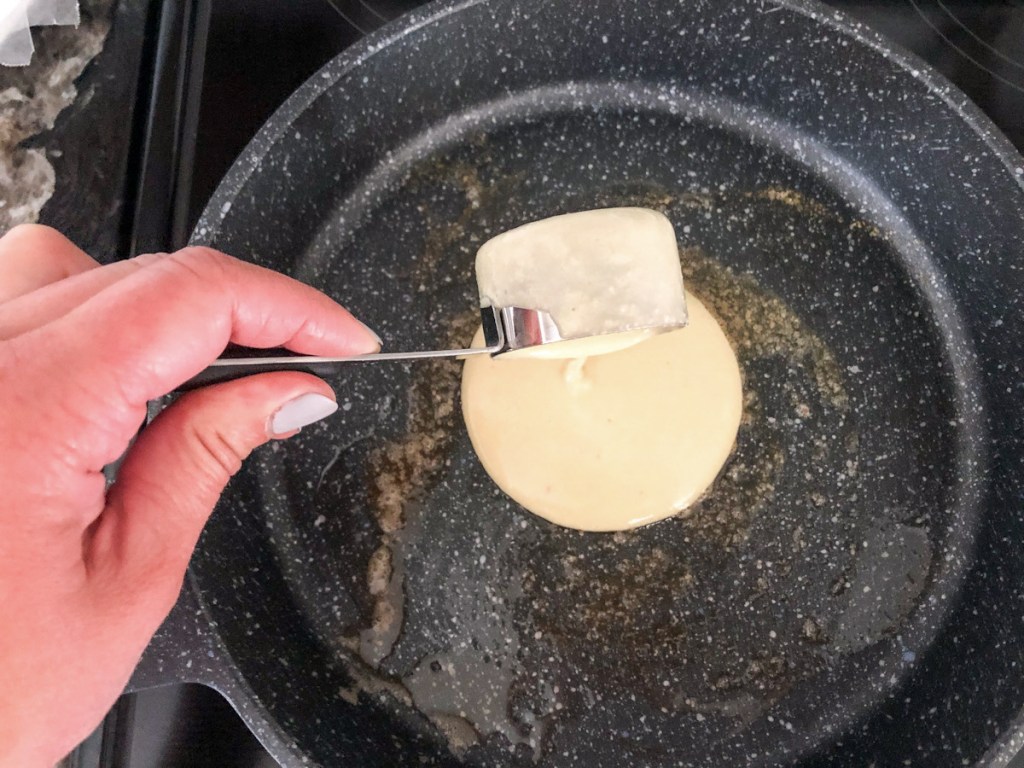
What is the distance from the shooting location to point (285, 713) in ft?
2.12

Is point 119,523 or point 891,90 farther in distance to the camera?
point 891,90

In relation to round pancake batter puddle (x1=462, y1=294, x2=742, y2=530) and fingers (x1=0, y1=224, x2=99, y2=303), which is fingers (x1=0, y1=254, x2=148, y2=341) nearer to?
fingers (x1=0, y1=224, x2=99, y2=303)

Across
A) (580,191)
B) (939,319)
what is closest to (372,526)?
(580,191)

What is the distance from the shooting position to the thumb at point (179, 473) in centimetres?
48

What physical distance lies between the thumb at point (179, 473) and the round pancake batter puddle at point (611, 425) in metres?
0.23

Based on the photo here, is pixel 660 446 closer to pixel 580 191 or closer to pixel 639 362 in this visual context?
pixel 639 362

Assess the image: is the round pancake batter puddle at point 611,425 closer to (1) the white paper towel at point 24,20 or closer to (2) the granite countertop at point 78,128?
(2) the granite countertop at point 78,128

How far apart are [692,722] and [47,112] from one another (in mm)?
864

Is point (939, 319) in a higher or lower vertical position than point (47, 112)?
higher

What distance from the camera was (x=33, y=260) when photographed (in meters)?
0.57

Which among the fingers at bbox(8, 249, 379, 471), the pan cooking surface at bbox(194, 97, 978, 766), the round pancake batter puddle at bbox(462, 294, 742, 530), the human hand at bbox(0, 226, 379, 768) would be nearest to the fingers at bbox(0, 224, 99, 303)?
the human hand at bbox(0, 226, 379, 768)

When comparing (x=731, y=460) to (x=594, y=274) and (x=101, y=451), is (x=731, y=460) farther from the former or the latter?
(x=101, y=451)

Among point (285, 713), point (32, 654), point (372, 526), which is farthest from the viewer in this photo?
point (372, 526)

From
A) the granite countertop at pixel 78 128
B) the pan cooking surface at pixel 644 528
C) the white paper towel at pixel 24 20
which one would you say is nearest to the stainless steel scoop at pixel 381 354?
the pan cooking surface at pixel 644 528
